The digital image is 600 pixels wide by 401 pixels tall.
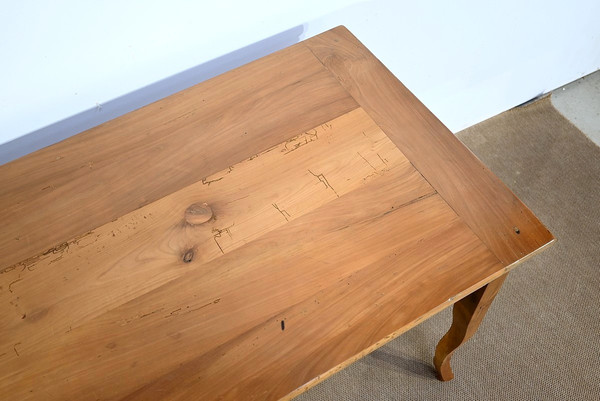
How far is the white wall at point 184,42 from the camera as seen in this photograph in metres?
0.83

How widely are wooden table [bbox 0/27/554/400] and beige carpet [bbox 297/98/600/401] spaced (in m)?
0.35

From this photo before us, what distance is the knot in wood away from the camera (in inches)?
31.0

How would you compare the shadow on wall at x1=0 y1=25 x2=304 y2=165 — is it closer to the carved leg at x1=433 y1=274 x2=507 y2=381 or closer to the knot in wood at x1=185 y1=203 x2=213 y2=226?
A: the knot in wood at x1=185 y1=203 x2=213 y2=226

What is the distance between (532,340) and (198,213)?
889 millimetres

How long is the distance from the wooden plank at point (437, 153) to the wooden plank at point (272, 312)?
0.03 m

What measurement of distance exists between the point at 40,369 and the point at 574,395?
3.54ft

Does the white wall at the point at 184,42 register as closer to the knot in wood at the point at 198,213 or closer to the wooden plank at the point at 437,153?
the wooden plank at the point at 437,153

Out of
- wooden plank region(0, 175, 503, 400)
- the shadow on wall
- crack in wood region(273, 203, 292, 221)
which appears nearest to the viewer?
wooden plank region(0, 175, 503, 400)

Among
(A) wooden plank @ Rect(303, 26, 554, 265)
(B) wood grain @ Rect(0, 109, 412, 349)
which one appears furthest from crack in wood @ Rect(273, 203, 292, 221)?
(A) wooden plank @ Rect(303, 26, 554, 265)

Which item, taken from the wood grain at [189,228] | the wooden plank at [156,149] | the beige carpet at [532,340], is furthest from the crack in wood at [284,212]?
the beige carpet at [532,340]

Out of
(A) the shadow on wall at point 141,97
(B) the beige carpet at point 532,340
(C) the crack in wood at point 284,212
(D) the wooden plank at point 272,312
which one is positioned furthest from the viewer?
(B) the beige carpet at point 532,340

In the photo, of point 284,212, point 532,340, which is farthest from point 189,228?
point 532,340

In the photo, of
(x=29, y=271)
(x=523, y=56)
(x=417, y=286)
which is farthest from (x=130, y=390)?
(x=523, y=56)

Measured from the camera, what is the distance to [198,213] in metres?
0.79
